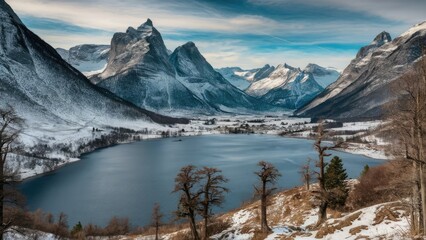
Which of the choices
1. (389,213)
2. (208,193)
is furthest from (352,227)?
(208,193)

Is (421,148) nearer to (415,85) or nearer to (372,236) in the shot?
A: (415,85)

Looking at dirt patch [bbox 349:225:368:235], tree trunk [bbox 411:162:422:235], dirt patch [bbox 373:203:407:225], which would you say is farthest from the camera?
dirt patch [bbox 373:203:407:225]

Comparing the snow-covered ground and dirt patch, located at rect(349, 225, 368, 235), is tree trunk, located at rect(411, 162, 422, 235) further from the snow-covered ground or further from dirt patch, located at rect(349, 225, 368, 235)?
dirt patch, located at rect(349, 225, 368, 235)

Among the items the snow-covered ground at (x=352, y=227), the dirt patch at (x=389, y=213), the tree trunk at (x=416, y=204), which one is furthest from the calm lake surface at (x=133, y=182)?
the tree trunk at (x=416, y=204)

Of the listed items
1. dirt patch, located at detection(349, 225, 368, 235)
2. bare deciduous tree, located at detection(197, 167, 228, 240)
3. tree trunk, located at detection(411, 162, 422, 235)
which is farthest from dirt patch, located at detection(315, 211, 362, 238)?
bare deciduous tree, located at detection(197, 167, 228, 240)

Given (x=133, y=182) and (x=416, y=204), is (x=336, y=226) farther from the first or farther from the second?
(x=133, y=182)

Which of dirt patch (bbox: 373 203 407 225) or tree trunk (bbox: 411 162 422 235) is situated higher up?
tree trunk (bbox: 411 162 422 235)

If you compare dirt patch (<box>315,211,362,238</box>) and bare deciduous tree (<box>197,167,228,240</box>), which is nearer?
dirt patch (<box>315,211,362,238</box>)

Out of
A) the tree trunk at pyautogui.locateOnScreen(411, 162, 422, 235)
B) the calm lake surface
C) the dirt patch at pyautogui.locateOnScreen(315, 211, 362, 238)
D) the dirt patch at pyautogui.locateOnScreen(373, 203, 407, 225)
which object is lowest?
the calm lake surface
